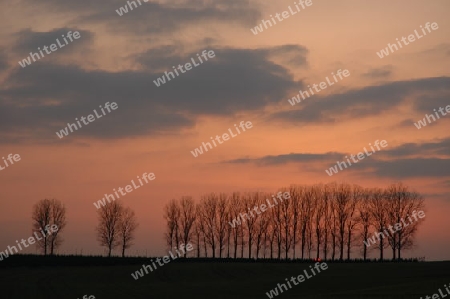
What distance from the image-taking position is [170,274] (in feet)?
303

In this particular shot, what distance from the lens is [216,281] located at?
281 ft

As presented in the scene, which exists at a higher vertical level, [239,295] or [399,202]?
[399,202]

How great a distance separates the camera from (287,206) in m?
150

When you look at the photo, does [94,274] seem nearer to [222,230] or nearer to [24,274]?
[24,274]

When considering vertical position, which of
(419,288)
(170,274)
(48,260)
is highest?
(48,260)

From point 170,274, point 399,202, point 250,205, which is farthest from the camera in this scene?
point 250,205

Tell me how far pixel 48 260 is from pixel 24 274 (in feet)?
67.6

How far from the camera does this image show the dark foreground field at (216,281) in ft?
213

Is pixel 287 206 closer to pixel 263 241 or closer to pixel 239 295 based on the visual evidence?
pixel 263 241

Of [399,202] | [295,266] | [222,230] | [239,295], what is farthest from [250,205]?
[239,295]

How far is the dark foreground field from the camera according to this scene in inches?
2562

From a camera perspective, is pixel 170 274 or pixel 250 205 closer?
pixel 170 274

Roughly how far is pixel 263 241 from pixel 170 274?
5782 centimetres

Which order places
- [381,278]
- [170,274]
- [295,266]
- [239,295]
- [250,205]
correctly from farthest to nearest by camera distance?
[250,205]
[295,266]
[170,274]
[381,278]
[239,295]
